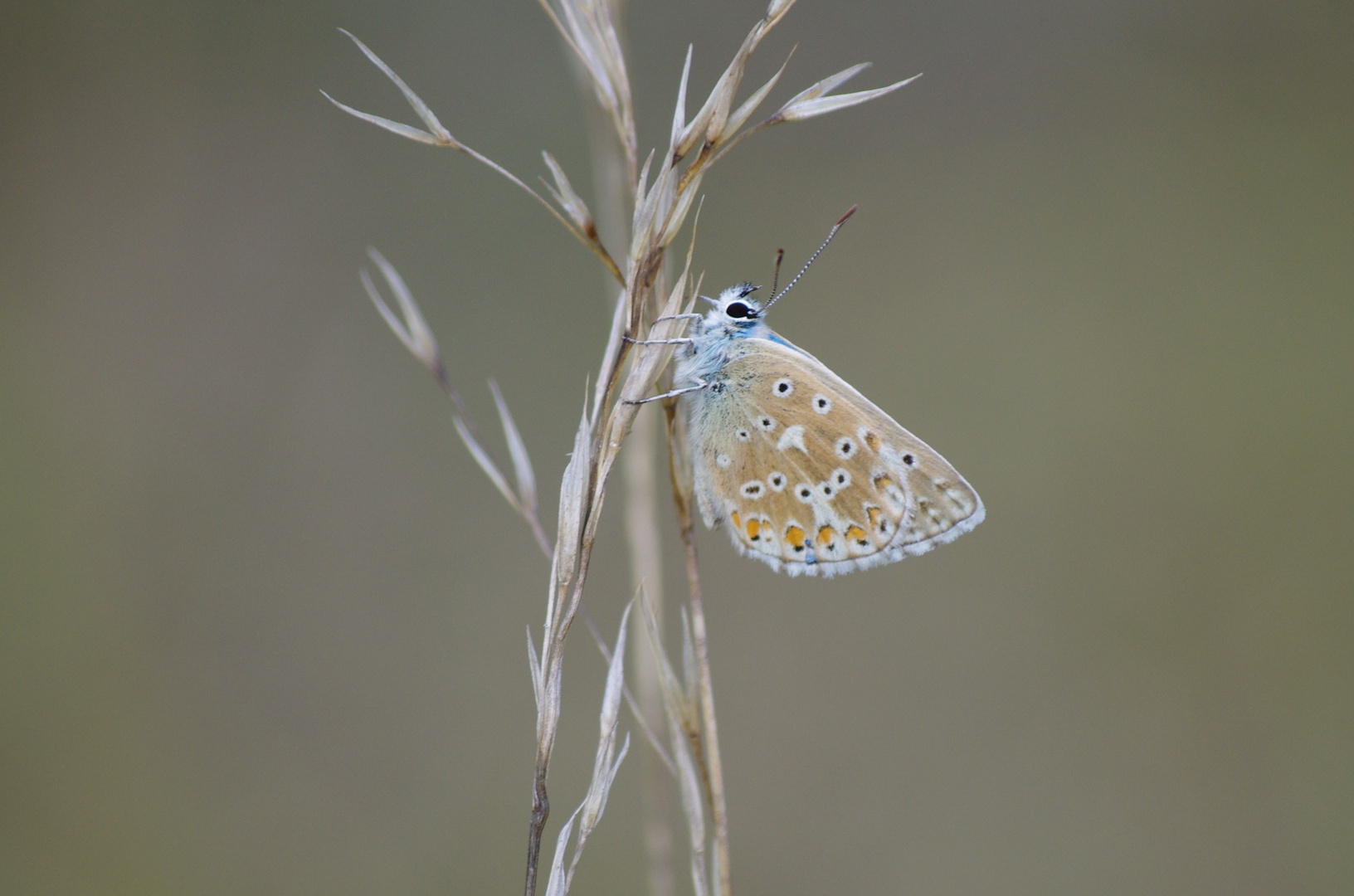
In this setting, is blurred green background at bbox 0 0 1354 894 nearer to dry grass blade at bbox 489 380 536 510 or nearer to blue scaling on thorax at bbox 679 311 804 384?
blue scaling on thorax at bbox 679 311 804 384

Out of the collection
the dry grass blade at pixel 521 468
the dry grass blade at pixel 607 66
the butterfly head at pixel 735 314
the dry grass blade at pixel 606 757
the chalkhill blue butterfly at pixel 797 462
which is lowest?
the dry grass blade at pixel 606 757

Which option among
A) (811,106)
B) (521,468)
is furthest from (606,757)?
(811,106)

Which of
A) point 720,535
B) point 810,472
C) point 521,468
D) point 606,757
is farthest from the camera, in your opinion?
point 720,535

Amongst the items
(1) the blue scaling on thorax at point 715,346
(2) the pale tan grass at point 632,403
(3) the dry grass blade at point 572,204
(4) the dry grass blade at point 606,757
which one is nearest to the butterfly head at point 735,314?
(1) the blue scaling on thorax at point 715,346

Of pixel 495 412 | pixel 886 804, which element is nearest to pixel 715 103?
pixel 495 412

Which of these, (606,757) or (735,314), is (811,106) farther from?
(606,757)

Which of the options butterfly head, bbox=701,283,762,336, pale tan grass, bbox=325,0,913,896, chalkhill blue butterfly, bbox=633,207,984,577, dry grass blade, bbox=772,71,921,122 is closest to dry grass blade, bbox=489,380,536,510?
pale tan grass, bbox=325,0,913,896

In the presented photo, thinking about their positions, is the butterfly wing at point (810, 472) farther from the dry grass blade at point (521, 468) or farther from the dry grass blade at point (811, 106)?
the dry grass blade at point (811, 106)

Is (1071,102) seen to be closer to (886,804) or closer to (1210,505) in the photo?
(1210,505)
